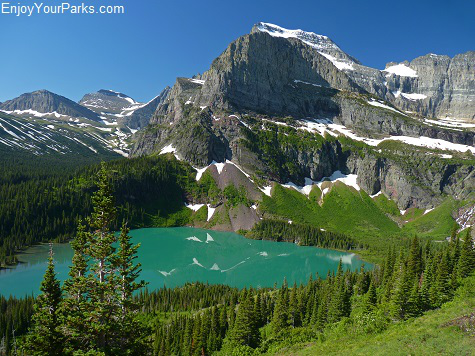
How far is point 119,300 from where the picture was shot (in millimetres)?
17203

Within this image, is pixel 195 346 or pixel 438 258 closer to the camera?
pixel 195 346

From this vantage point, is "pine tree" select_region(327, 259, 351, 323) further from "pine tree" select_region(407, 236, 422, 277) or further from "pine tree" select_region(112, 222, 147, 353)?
"pine tree" select_region(112, 222, 147, 353)

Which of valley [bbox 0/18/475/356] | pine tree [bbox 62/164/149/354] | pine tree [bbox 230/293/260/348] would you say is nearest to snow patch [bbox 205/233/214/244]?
valley [bbox 0/18/475/356]

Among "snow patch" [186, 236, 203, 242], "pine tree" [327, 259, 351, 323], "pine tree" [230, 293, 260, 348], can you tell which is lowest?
"snow patch" [186, 236, 203, 242]

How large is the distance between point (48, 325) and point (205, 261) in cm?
9170

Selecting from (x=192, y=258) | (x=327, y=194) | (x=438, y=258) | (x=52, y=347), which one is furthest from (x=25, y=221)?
(x=327, y=194)

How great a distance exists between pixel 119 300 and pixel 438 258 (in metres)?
60.6

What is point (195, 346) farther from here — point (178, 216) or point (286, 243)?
point (178, 216)

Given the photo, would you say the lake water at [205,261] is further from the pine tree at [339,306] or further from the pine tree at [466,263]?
the pine tree at [466,263]

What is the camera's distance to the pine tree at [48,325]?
16625 mm

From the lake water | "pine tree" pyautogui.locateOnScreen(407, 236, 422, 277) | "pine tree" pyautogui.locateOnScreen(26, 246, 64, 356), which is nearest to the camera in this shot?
"pine tree" pyautogui.locateOnScreen(26, 246, 64, 356)

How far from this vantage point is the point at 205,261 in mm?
106438

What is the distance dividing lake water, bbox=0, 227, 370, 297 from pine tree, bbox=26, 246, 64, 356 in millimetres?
62964

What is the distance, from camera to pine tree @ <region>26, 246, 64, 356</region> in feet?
54.5
